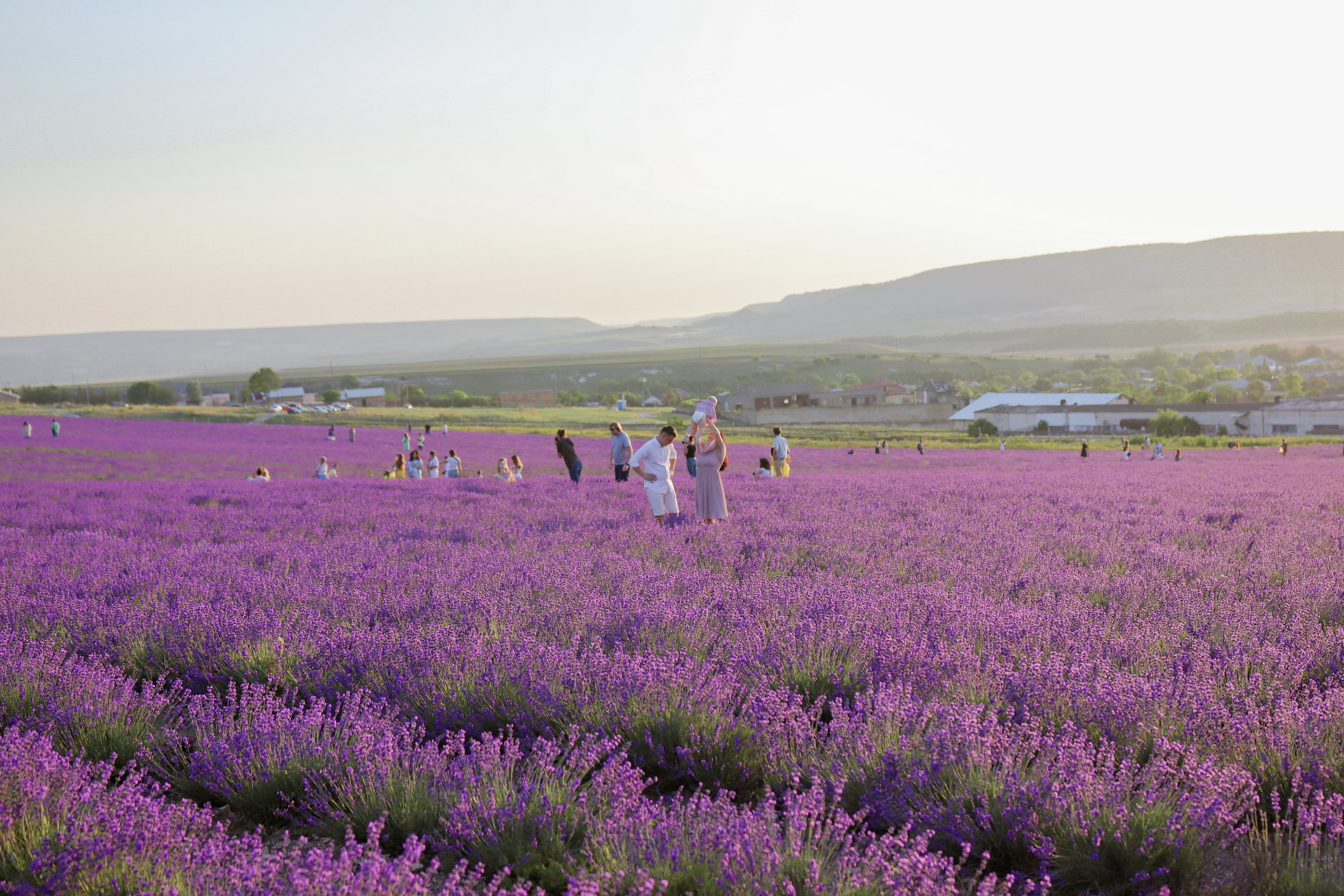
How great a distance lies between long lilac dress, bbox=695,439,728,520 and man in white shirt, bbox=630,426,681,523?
0.96ft

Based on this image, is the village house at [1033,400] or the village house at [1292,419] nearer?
the village house at [1292,419]

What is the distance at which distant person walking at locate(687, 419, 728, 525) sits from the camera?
9.94 m

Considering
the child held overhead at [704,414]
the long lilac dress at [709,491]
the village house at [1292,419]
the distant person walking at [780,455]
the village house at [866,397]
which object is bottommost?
the village house at [1292,419]

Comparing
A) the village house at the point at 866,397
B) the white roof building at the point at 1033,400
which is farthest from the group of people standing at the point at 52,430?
the white roof building at the point at 1033,400

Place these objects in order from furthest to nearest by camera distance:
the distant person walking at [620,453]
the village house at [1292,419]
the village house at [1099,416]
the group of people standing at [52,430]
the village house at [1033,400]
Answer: the village house at [1033,400] → the village house at [1099,416] → the village house at [1292,419] → the group of people standing at [52,430] → the distant person walking at [620,453]

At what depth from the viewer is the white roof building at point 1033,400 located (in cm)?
8612

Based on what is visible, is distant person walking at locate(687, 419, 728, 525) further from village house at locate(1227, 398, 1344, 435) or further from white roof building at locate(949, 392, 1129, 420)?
white roof building at locate(949, 392, 1129, 420)

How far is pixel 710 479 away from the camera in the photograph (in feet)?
32.6

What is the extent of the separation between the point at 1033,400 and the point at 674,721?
93560 millimetres

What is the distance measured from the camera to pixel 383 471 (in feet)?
97.1

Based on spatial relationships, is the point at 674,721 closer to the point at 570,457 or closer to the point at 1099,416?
the point at 570,457

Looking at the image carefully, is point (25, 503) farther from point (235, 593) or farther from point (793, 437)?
point (793, 437)

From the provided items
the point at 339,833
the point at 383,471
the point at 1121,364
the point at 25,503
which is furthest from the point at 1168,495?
the point at 1121,364

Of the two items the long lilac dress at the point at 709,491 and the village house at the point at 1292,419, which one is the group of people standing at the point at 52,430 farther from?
the village house at the point at 1292,419
